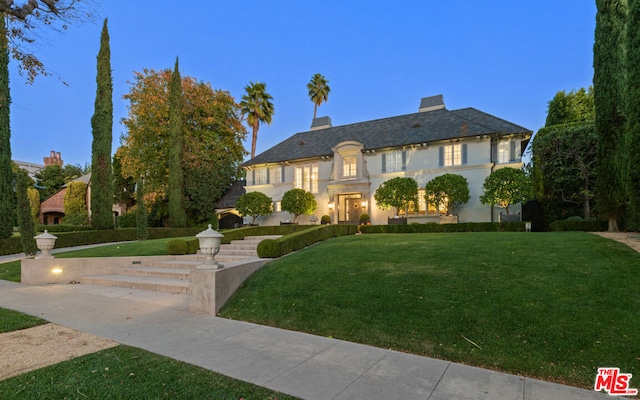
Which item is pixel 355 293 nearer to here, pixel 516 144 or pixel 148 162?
pixel 516 144

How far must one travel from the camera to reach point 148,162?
2595 cm

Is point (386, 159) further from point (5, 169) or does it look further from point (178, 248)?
→ point (5, 169)

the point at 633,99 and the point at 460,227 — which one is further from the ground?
the point at 633,99

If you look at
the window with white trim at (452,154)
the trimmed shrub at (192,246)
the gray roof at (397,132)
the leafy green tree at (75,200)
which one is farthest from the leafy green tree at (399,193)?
the leafy green tree at (75,200)

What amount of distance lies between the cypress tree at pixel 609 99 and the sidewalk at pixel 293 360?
10249mm

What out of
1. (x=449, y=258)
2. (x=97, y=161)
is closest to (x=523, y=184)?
(x=449, y=258)

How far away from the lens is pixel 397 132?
22.6 metres

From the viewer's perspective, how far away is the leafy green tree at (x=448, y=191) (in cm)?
1769

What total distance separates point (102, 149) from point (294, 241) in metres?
16.9

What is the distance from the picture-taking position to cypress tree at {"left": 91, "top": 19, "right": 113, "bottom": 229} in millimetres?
19562

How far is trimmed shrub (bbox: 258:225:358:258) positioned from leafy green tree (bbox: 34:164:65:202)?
4599 cm

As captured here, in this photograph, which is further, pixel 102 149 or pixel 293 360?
pixel 102 149

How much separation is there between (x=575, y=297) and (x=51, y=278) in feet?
43.3

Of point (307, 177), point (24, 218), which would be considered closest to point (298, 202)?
point (307, 177)
